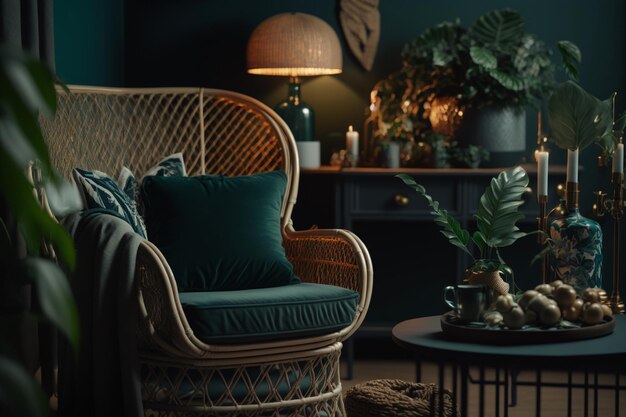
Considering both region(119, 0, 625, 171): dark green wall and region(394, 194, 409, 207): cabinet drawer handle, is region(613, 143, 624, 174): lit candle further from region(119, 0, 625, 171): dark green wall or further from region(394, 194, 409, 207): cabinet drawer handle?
region(119, 0, 625, 171): dark green wall

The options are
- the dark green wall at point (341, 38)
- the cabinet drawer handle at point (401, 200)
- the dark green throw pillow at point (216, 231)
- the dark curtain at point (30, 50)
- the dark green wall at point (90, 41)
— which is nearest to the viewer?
the dark curtain at point (30, 50)

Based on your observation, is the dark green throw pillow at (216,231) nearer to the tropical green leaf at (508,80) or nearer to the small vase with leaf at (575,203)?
the small vase with leaf at (575,203)

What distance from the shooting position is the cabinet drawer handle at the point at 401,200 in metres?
3.48

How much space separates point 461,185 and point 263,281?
3.54 feet

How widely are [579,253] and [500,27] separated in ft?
4.87

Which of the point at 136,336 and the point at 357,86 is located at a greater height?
the point at 357,86

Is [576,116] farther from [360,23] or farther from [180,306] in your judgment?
[360,23]

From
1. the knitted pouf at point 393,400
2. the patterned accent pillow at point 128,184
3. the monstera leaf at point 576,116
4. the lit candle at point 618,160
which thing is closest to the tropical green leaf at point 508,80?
the lit candle at point 618,160

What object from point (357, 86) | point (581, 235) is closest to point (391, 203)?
point (357, 86)

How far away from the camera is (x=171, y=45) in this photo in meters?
4.01

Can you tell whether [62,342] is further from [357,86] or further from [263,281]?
[357,86]

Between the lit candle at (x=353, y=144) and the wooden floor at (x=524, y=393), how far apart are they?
0.82 meters

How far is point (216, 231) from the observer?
8.84ft

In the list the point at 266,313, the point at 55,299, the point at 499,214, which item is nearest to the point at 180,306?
the point at 266,313
